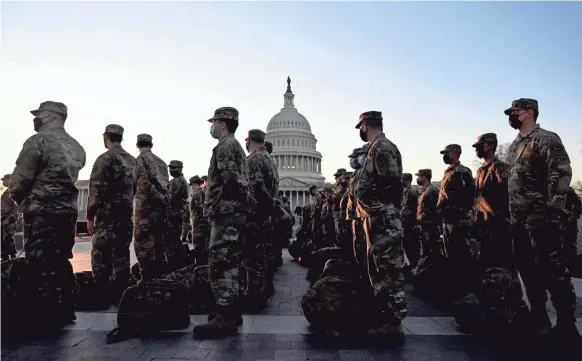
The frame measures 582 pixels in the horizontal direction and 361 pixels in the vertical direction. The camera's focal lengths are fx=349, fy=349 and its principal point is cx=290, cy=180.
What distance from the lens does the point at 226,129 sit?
4750mm

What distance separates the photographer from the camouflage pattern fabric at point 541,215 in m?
3.92

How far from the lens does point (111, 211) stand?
18.6 ft

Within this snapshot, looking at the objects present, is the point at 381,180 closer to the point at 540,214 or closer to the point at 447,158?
the point at 540,214

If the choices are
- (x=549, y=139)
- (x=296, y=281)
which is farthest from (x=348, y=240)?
(x=549, y=139)

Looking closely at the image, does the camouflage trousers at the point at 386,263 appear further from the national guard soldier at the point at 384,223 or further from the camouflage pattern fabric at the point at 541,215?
the camouflage pattern fabric at the point at 541,215

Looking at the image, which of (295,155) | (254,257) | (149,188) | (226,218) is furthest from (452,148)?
(295,155)

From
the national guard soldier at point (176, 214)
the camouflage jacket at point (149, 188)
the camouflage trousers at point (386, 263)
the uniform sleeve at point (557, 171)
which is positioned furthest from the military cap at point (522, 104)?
the national guard soldier at point (176, 214)

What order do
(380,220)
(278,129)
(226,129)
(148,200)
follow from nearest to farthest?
(380,220)
(226,129)
(148,200)
(278,129)

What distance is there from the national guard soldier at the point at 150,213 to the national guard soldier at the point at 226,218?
256 centimetres

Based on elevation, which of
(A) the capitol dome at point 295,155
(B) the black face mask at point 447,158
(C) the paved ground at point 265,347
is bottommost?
(C) the paved ground at point 265,347

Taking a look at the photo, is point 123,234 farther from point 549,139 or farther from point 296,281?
point 549,139

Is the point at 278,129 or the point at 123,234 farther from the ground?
the point at 278,129

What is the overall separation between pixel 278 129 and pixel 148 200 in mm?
83454

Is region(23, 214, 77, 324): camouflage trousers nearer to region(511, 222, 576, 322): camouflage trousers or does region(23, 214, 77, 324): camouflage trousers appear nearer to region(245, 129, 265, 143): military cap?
region(245, 129, 265, 143): military cap
